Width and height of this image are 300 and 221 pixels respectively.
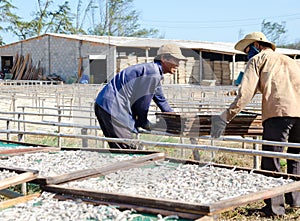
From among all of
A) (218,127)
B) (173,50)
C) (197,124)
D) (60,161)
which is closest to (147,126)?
(197,124)

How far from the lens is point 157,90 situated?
14.9ft

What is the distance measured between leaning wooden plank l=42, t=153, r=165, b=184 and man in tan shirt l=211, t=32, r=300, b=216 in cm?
66

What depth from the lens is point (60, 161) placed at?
4004mm

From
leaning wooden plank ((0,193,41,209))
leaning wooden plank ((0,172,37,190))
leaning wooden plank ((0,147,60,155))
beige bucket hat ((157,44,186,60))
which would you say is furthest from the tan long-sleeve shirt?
leaning wooden plank ((0,193,41,209))

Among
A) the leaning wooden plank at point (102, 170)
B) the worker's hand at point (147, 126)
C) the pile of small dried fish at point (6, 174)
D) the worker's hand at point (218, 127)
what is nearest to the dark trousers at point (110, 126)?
the worker's hand at point (147, 126)

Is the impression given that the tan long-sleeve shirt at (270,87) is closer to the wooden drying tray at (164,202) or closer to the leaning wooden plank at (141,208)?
the wooden drying tray at (164,202)

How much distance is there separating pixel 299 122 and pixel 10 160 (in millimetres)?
2429

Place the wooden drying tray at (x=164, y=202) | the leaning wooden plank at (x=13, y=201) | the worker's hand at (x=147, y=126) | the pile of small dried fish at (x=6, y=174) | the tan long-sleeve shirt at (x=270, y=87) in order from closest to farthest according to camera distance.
Answer: the wooden drying tray at (x=164, y=202) → the leaning wooden plank at (x=13, y=201) → the pile of small dried fish at (x=6, y=174) → the tan long-sleeve shirt at (x=270, y=87) → the worker's hand at (x=147, y=126)

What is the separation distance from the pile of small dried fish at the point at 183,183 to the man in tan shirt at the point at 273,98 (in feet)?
2.24

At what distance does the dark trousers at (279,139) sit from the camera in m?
4.12

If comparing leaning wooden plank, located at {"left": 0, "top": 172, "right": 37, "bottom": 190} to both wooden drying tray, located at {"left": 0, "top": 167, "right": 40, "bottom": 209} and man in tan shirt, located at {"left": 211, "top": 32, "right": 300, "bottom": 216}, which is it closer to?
wooden drying tray, located at {"left": 0, "top": 167, "right": 40, "bottom": 209}

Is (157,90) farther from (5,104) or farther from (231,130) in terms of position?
(5,104)

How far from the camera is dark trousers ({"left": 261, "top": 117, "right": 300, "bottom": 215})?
4121mm

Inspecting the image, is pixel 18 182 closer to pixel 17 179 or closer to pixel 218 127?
pixel 17 179
